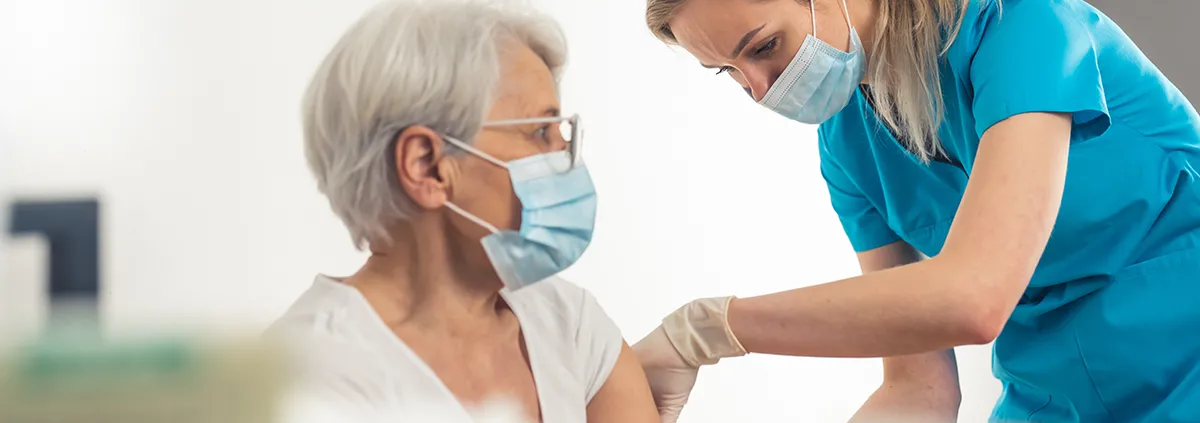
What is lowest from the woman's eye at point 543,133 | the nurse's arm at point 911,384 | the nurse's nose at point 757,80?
the nurse's arm at point 911,384

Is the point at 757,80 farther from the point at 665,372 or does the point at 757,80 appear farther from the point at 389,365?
the point at 389,365

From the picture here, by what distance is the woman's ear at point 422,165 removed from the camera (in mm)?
1107

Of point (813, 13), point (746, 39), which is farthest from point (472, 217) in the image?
point (813, 13)

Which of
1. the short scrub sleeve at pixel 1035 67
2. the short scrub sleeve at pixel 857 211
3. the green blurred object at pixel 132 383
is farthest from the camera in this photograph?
the short scrub sleeve at pixel 857 211

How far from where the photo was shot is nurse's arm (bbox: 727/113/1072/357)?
1131 millimetres

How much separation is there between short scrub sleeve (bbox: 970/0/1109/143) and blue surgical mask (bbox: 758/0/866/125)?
16 cm

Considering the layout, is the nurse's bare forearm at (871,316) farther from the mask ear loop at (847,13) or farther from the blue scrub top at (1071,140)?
the mask ear loop at (847,13)

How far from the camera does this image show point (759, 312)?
1.22 m

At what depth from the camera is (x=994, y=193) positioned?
1.14m

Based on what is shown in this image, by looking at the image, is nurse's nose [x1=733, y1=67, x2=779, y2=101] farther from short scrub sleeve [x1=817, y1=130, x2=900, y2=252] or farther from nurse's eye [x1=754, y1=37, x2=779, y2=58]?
short scrub sleeve [x1=817, y1=130, x2=900, y2=252]

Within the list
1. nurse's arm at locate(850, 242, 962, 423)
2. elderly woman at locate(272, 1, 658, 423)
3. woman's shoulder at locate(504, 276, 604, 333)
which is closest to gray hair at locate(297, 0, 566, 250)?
elderly woman at locate(272, 1, 658, 423)

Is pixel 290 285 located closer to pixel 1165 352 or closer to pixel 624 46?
pixel 624 46


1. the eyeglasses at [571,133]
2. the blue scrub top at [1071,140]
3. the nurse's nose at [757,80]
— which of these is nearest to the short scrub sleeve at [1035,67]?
the blue scrub top at [1071,140]

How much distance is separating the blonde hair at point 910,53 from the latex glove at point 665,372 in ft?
1.41
